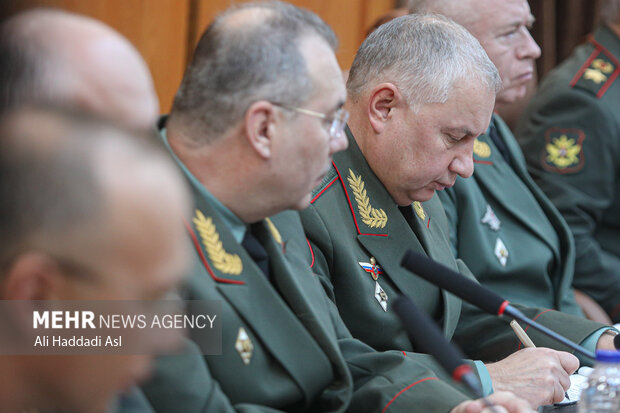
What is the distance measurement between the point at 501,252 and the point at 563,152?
2.62 feet

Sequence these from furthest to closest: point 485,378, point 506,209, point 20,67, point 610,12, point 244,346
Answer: point 610,12, point 506,209, point 485,378, point 244,346, point 20,67

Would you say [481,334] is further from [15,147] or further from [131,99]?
[15,147]

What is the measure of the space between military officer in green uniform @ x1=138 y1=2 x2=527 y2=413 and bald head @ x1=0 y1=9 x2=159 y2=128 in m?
0.14

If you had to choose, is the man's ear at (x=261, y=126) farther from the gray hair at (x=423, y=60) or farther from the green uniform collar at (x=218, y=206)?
the gray hair at (x=423, y=60)

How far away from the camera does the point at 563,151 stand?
3.07 meters

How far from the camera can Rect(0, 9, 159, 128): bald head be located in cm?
107

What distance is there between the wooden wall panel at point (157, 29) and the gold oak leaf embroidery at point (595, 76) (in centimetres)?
156

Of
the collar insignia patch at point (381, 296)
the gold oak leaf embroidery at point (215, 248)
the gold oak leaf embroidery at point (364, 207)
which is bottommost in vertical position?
the collar insignia patch at point (381, 296)

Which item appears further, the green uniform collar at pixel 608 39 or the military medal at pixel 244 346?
the green uniform collar at pixel 608 39

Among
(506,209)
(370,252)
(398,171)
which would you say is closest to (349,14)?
(506,209)

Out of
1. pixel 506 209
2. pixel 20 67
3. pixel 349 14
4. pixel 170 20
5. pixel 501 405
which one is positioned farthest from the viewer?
pixel 349 14

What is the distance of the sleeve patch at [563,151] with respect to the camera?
3047 millimetres

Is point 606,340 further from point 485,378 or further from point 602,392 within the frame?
point 602,392

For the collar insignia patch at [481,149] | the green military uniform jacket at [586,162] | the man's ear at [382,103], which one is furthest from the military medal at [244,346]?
the green military uniform jacket at [586,162]
